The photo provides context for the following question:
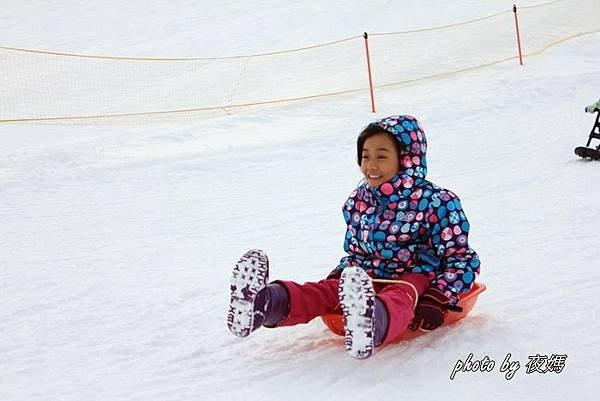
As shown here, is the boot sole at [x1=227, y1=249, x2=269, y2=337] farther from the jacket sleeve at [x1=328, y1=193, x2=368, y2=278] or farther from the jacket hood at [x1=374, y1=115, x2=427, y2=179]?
the jacket hood at [x1=374, y1=115, x2=427, y2=179]

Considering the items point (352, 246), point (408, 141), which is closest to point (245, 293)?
point (352, 246)

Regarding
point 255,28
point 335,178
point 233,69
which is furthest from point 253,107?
point 255,28

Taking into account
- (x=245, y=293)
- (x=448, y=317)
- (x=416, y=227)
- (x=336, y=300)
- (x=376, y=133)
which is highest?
(x=376, y=133)

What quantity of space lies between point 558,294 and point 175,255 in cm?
225

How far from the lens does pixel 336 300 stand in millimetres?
3150

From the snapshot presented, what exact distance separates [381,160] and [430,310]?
59cm

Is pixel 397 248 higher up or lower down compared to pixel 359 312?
higher up

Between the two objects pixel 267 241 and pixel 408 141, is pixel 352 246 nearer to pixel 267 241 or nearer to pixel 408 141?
pixel 408 141

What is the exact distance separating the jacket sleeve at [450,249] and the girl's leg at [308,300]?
369mm

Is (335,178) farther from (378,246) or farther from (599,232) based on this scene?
(378,246)

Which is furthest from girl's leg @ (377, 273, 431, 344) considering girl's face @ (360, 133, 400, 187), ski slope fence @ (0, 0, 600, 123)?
ski slope fence @ (0, 0, 600, 123)

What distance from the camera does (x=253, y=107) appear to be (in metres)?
11.2

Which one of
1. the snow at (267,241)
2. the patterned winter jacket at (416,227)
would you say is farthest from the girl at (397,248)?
the snow at (267,241)

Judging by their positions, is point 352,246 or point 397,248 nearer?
point 397,248
